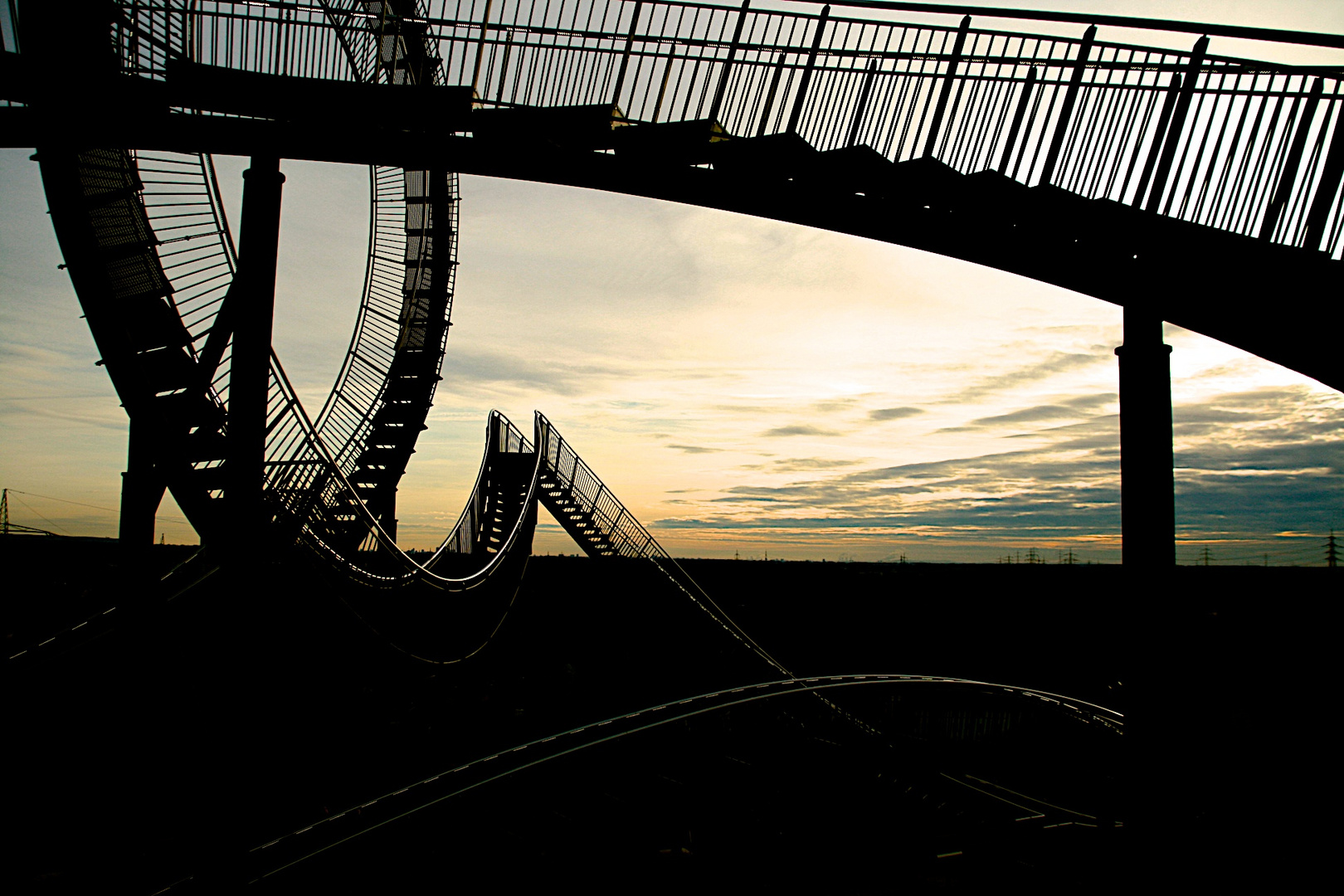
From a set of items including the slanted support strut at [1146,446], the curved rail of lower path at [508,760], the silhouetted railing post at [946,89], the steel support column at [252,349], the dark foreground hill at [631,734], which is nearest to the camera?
the slanted support strut at [1146,446]

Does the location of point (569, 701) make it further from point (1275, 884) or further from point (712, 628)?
point (1275, 884)

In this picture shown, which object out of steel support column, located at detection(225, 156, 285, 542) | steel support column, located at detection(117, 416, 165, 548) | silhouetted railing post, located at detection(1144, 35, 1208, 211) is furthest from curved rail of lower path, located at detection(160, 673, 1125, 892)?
silhouetted railing post, located at detection(1144, 35, 1208, 211)

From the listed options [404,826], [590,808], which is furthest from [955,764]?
[404,826]

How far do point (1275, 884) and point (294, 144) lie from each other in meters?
10.3

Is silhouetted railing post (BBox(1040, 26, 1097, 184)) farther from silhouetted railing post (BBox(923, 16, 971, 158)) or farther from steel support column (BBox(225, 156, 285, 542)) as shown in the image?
steel support column (BBox(225, 156, 285, 542))

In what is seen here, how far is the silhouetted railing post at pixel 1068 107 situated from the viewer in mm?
6344

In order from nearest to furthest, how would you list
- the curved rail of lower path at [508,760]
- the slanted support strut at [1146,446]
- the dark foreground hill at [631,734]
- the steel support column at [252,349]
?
the slanted support strut at [1146,446] < the steel support column at [252,349] < the curved rail of lower path at [508,760] < the dark foreground hill at [631,734]

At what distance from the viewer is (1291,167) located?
5719 mm

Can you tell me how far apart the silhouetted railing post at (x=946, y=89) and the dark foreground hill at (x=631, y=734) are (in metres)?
4.07

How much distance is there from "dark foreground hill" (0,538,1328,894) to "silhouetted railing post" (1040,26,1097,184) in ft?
11.5

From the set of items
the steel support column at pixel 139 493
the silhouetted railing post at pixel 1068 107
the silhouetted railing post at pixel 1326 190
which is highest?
the silhouetted railing post at pixel 1068 107

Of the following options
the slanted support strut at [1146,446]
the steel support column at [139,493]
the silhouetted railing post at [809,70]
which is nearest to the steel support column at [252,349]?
the steel support column at [139,493]

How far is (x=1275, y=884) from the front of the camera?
6488 millimetres

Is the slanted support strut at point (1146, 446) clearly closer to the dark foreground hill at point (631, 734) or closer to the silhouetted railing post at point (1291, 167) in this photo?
the dark foreground hill at point (631, 734)
